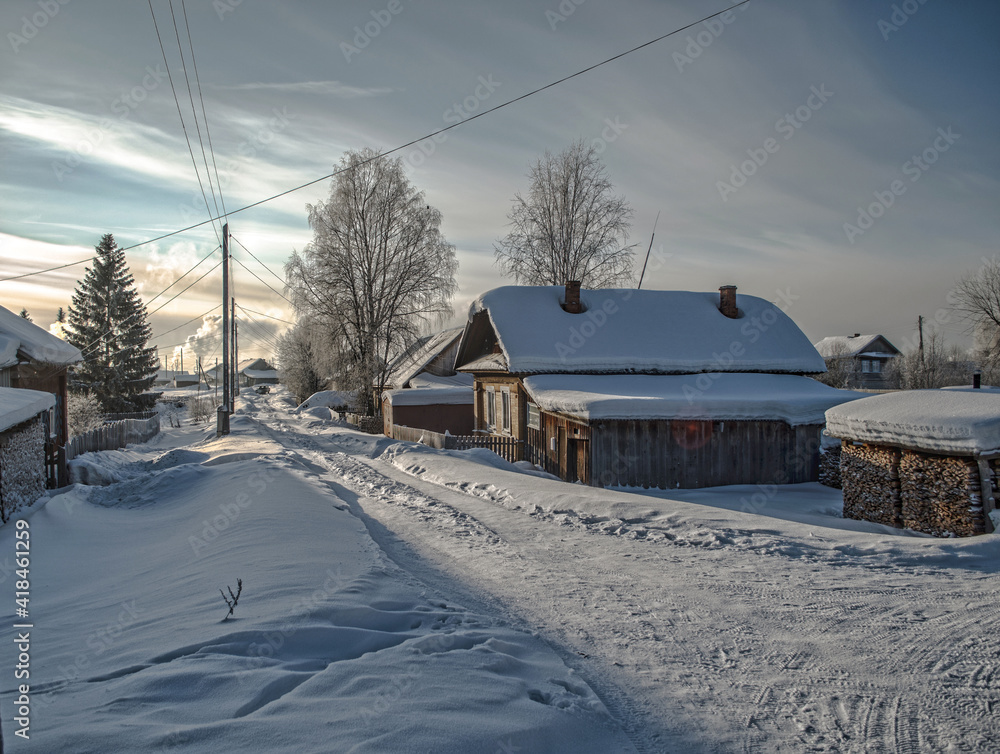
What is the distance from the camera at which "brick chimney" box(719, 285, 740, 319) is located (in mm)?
22812

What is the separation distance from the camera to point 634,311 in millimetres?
22234

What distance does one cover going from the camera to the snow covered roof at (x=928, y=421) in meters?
8.93

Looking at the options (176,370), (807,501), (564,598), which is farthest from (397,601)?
(176,370)

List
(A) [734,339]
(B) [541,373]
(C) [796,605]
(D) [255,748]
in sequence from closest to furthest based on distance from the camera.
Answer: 1. (D) [255,748]
2. (C) [796,605]
3. (B) [541,373]
4. (A) [734,339]

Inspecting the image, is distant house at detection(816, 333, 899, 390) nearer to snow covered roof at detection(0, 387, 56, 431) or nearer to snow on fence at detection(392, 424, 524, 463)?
snow on fence at detection(392, 424, 524, 463)

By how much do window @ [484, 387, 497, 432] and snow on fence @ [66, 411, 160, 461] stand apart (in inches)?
542

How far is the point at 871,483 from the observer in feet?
35.4

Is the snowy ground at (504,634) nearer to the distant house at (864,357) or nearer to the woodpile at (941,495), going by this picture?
the woodpile at (941,495)

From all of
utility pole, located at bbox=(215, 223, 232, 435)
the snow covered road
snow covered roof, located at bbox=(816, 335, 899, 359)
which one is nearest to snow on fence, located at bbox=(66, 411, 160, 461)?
utility pole, located at bbox=(215, 223, 232, 435)

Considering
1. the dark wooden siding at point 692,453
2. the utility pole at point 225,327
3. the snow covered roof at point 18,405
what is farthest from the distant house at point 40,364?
the dark wooden siding at point 692,453

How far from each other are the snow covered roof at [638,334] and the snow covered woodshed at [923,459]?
8.63m

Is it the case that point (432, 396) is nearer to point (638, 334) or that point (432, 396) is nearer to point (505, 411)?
point (505, 411)

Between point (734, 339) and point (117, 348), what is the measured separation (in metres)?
42.1

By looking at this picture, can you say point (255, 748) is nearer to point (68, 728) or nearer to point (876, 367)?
point (68, 728)
